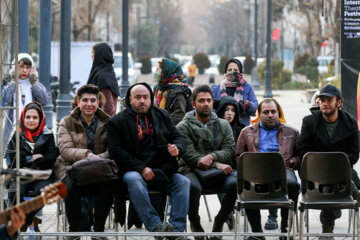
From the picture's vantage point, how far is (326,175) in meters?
8.55

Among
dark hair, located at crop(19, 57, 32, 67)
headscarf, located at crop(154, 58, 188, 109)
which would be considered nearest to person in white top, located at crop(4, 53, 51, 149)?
dark hair, located at crop(19, 57, 32, 67)

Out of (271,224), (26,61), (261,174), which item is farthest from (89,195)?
(26,61)

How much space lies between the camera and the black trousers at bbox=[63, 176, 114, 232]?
8594 millimetres

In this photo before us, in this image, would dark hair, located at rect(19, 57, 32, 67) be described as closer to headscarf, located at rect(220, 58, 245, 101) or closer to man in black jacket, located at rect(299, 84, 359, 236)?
headscarf, located at rect(220, 58, 245, 101)

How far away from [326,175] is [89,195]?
2322 mm

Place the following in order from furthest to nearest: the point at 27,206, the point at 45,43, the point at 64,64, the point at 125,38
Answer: the point at 125,38
the point at 64,64
the point at 45,43
the point at 27,206

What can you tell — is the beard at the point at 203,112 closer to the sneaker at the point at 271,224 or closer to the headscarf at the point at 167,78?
the headscarf at the point at 167,78

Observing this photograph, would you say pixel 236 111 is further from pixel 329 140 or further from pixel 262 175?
pixel 262 175

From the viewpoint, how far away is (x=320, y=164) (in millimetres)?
8523

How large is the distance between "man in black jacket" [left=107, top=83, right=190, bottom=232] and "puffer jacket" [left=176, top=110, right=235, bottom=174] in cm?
29

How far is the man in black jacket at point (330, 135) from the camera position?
29.8 feet

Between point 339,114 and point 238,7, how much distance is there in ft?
321

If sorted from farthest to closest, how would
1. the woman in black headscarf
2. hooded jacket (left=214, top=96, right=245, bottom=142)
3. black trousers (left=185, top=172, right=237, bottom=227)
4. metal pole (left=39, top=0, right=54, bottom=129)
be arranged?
metal pole (left=39, top=0, right=54, bottom=129), the woman in black headscarf, hooded jacket (left=214, top=96, right=245, bottom=142), black trousers (left=185, top=172, right=237, bottom=227)

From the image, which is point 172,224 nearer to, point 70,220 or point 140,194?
point 140,194
